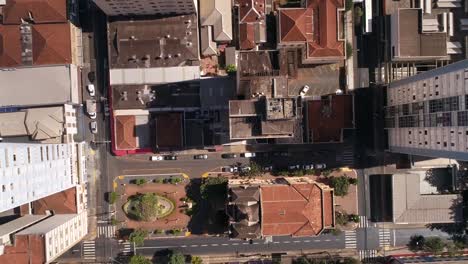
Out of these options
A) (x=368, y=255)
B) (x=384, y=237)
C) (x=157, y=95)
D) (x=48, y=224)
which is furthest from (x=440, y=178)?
(x=48, y=224)

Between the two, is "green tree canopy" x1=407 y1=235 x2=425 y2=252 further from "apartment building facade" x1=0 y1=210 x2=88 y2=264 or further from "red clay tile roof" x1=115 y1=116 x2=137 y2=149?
"apartment building facade" x1=0 y1=210 x2=88 y2=264

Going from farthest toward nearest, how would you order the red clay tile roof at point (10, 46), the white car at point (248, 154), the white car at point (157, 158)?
the white car at point (248, 154), the white car at point (157, 158), the red clay tile roof at point (10, 46)

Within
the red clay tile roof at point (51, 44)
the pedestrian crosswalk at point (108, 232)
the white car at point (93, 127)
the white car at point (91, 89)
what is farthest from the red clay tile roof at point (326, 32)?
the pedestrian crosswalk at point (108, 232)

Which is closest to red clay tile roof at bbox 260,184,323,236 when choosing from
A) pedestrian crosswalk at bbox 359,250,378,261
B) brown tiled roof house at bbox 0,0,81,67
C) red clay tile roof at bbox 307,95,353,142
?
red clay tile roof at bbox 307,95,353,142

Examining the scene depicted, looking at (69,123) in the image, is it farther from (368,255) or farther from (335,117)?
(368,255)

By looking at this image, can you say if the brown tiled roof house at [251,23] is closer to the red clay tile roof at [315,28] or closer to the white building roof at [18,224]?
the red clay tile roof at [315,28]

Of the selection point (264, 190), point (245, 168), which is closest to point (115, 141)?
point (245, 168)

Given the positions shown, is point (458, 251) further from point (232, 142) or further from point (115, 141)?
point (115, 141)
